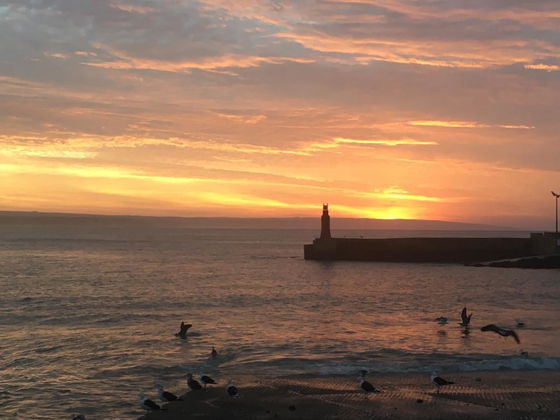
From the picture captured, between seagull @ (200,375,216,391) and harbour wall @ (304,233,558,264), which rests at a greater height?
harbour wall @ (304,233,558,264)

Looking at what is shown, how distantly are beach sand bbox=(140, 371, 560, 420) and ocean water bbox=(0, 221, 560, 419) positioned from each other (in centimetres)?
136

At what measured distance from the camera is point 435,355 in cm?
2498

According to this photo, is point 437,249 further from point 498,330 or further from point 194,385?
point 194,385

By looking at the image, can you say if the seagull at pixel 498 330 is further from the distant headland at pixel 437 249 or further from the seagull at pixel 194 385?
the distant headland at pixel 437 249

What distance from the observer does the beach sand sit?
55.2 ft

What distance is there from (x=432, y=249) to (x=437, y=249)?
681mm

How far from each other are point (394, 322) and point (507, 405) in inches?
649

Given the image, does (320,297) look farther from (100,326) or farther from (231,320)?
(100,326)

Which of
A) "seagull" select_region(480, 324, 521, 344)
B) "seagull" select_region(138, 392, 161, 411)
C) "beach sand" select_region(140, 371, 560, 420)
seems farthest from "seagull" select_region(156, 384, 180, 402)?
"seagull" select_region(480, 324, 521, 344)

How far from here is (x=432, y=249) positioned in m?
90.4

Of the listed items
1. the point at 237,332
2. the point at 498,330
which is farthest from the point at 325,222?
the point at 498,330

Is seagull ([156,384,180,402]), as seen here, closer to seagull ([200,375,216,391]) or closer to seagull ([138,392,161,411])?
seagull ([138,392,161,411])

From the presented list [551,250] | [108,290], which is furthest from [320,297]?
[551,250]

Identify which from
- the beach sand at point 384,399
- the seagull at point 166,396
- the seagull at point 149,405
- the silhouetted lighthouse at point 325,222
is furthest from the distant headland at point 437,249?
the seagull at point 149,405
